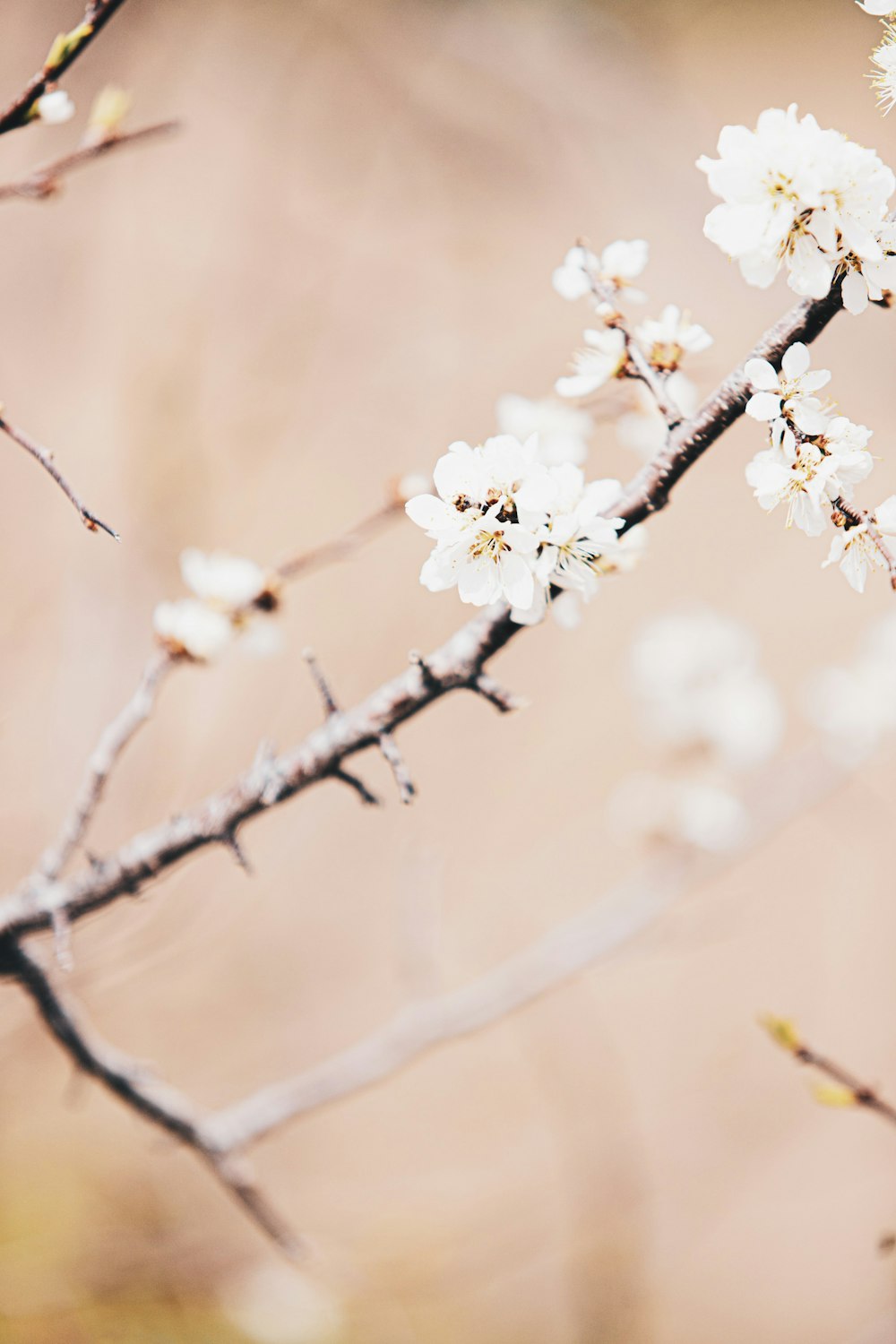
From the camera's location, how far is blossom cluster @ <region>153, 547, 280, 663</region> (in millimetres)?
758

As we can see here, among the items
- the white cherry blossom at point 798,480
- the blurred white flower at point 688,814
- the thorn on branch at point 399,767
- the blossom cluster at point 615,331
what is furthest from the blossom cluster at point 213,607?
the blurred white flower at point 688,814

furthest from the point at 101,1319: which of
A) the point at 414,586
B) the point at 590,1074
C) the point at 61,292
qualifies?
the point at 61,292

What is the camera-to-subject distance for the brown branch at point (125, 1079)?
2.58 feet

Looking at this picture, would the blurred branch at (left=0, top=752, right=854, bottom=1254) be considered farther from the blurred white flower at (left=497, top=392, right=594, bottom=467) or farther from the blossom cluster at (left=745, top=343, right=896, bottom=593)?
the blurred white flower at (left=497, top=392, right=594, bottom=467)

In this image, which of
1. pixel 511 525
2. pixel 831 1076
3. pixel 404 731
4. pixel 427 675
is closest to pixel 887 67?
pixel 511 525

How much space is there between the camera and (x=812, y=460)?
453 mm

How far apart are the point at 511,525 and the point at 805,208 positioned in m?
0.23

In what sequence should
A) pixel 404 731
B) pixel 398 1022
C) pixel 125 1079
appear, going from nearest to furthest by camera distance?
pixel 125 1079, pixel 398 1022, pixel 404 731

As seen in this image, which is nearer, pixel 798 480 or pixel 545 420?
pixel 798 480

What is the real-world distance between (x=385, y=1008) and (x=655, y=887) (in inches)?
43.6

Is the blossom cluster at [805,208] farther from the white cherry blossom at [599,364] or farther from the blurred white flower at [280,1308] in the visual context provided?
the blurred white flower at [280,1308]

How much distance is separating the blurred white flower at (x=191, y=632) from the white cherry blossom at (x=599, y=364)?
407 mm

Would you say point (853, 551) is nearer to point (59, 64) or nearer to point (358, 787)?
point (358, 787)

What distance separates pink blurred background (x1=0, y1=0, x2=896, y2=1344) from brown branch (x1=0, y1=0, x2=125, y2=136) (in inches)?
34.1
